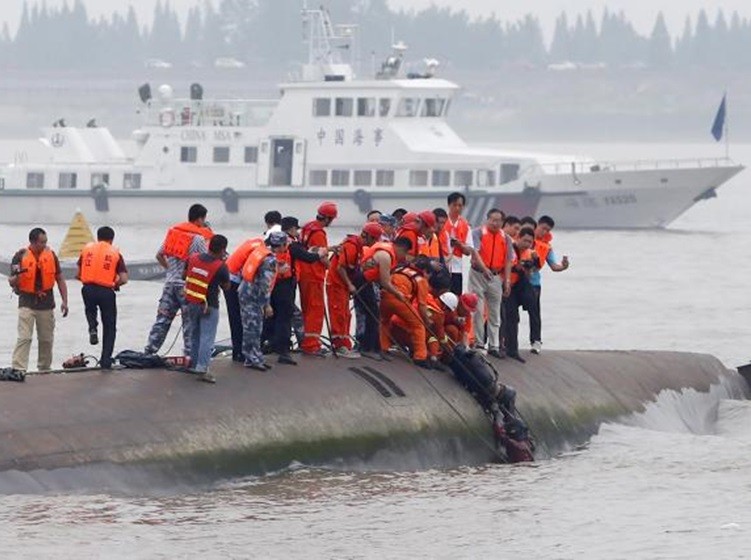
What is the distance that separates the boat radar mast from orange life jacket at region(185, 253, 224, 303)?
53.0m

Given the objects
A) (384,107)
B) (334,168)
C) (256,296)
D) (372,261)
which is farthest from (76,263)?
(256,296)

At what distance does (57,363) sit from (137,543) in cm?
1711

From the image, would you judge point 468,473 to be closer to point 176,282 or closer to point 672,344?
point 176,282

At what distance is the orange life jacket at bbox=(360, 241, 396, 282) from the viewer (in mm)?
25406

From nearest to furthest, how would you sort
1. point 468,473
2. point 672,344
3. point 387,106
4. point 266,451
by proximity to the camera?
1. point 266,451
2. point 468,473
3. point 672,344
4. point 387,106

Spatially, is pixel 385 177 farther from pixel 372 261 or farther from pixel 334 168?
pixel 372 261

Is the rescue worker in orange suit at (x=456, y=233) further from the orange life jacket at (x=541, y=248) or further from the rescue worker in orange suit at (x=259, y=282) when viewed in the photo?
the rescue worker in orange suit at (x=259, y=282)

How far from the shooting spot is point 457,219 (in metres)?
27.7

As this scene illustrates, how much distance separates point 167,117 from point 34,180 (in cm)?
708

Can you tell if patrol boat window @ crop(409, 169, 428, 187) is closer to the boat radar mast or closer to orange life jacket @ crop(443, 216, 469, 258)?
the boat radar mast

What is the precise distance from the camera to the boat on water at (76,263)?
178 ft

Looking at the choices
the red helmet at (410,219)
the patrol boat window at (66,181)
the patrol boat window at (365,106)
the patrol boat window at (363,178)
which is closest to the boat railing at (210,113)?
the patrol boat window at (365,106)

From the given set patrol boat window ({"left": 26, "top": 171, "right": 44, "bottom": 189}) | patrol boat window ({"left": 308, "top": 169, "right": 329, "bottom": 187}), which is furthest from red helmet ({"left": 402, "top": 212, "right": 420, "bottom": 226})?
patrol boat window ({"left": 26, "top": 171, "right": 44, "bottom": 189})

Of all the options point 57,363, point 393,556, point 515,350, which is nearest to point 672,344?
point 57,363
